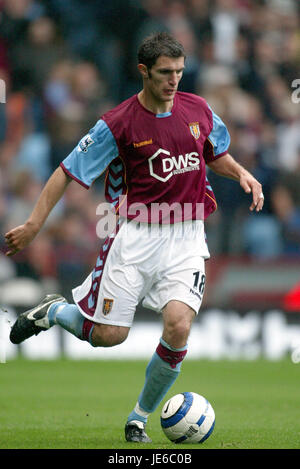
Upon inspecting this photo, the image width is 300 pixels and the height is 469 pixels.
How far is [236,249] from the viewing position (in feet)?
42.0

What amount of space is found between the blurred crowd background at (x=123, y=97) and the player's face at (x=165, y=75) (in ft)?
19.9

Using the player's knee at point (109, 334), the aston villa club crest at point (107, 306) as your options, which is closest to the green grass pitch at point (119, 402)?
the player's knee at point (109, 334)

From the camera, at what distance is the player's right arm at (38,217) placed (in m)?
6.30

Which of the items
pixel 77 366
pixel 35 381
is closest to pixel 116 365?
pixel 77 366

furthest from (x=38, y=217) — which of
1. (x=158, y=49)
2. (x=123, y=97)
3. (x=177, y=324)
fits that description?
(x=123, y=97)

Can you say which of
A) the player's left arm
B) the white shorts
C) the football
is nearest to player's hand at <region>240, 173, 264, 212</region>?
the player's left arm

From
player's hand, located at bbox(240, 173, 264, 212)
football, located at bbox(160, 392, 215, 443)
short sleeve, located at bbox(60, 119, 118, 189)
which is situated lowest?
football, located at bbox(160, 392, 215, 443)

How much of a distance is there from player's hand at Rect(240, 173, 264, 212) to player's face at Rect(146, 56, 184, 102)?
0.76 m

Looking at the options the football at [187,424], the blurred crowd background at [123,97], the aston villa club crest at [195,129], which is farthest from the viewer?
the blurred crowd background at [123,97]

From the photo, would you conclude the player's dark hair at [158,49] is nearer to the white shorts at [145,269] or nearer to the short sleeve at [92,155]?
the short sleeve at [92,155]

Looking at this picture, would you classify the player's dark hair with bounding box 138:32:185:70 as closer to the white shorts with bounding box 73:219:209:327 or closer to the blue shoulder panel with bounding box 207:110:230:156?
the blue shoulder panel with bounding box 207:110:230:156

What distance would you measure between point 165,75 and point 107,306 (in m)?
1.56

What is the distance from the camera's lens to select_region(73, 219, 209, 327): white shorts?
641 centimetres

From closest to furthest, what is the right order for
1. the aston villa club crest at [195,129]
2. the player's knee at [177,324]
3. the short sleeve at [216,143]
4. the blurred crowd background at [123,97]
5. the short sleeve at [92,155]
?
the player's knee at [177,324] < the short sleeve at [92,155] < the aston villa club crest at [195,129] < the short sleeve at [216,143] < the blurred crowd background at [123,97]
